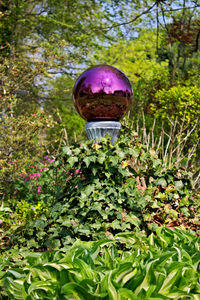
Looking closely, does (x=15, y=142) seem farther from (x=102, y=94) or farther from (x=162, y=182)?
(x=162, y=182)

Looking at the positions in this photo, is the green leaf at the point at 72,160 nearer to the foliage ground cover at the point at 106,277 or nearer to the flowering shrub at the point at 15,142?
the foliage ground cover at the point at 106,277

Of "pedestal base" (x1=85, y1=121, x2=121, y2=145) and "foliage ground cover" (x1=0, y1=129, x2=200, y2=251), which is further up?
"pedestal base" (x1=85, y1=121, x2=121, y2=145)

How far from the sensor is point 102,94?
3193mm

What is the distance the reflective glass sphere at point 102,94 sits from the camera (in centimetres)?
318

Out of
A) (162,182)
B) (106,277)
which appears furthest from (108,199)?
(106,277)

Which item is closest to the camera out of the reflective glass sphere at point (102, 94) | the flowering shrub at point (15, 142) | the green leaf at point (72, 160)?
the green leaf at point (72, 160)

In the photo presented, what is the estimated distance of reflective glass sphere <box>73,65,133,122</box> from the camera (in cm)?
318

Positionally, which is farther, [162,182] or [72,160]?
[162,182]

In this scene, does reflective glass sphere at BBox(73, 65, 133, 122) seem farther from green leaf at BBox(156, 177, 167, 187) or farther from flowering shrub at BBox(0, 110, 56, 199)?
flowering shrub at BBox(0, 110, 56, 199)

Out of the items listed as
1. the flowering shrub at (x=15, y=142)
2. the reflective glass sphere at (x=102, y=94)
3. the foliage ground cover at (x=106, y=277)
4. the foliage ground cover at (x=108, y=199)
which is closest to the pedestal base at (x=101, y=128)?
the reflective glass sphere at (x=102, y=94)

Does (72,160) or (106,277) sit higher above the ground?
(72,160)

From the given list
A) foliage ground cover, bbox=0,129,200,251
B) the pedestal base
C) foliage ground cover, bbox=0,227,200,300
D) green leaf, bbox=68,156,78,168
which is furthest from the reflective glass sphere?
foliage ground cover, bbox=0,227,200,300

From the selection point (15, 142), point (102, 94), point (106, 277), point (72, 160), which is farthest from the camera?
point (15, 142)

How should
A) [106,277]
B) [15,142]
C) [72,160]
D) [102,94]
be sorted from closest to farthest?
[106,277] → [72,160] → [102,94] → [15,142]
